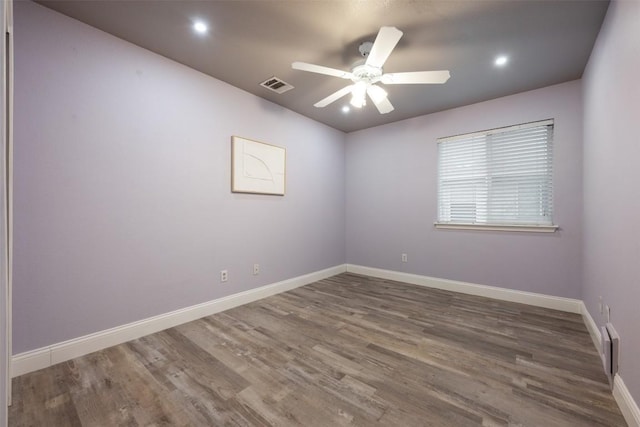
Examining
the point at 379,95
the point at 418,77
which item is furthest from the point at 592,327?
the point at 379,95

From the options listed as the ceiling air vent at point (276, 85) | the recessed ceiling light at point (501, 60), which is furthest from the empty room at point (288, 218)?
the ceiling air vent at point (276, 85)

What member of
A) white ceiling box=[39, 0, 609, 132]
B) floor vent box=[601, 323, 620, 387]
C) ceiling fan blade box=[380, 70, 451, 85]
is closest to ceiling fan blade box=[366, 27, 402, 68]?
ceiling fan blade box=[380, 70, 451, 85]

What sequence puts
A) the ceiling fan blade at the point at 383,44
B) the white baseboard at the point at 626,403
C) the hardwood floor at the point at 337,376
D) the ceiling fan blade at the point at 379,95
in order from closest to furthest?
the white baseboard at the point at 626,403 < the hardwood floor at the point at 337,376 < the ceiling fan blade at the point at 383,44 < the ceiling fan blade at the point at 379,95

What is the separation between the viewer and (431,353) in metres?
2.07

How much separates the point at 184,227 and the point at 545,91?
13.7ft

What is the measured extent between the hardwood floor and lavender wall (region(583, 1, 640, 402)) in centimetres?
40

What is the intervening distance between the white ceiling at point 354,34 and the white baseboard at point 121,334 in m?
2.39

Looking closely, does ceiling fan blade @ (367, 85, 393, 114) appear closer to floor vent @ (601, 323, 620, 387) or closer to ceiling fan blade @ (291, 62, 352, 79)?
ceiling fan blade @ (291, 62, 352, 79)

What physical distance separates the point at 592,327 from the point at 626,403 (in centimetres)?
121

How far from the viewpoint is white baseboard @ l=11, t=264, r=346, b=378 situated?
1812 mm

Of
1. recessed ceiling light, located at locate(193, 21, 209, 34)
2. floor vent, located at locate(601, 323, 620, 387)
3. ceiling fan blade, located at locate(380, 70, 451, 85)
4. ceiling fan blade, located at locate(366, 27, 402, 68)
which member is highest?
recessed ceiling light, located at locate(193, 21, 209, 34)

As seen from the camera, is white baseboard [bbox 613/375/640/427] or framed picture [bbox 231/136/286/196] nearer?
white baseboard [bbox 613/375/640/427]

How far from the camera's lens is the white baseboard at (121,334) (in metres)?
1.81

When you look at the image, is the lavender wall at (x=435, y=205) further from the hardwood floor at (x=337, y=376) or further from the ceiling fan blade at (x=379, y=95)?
the ceiling fan blade at (x=379, y=95)
